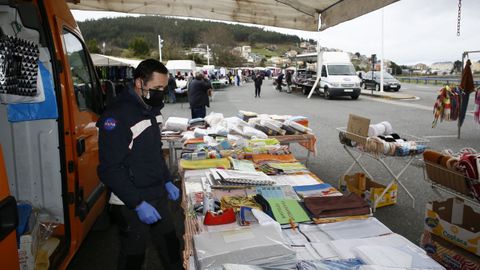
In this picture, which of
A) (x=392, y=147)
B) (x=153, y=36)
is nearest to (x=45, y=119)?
(x=392, y=147)

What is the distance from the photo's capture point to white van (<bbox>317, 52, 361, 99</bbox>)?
1967 cm

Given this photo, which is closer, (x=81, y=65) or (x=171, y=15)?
(x=81, y=65)

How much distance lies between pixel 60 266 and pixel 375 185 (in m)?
3.92

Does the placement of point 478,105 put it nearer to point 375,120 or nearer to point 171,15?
point 375,120

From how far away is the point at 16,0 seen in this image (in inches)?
96.9

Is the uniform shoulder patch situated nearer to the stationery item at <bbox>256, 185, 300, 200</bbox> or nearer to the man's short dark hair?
the man's short dark hair

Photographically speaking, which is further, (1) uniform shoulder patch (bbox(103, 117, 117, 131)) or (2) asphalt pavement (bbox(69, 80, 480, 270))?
(2) asphalt pavement (bbox(69, 80, 480, 270))

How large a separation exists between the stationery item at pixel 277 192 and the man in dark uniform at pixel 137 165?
2.46 ft

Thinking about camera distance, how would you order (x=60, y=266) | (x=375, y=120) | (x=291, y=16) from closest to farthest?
(x=60, y=266) < (x=291, y=16) < (x=375, y=120)

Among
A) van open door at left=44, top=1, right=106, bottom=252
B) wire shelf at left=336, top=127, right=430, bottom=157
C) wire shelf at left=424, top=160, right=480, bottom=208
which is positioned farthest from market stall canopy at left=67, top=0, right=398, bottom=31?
wire shelf at left=424, top=160, right=480, bottom=208

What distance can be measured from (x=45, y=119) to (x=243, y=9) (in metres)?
3.90

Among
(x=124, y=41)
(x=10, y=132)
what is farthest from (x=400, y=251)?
(x=124, y=41)

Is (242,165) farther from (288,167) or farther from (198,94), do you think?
(198,94)

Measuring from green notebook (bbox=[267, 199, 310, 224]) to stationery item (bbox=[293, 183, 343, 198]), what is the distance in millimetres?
242
